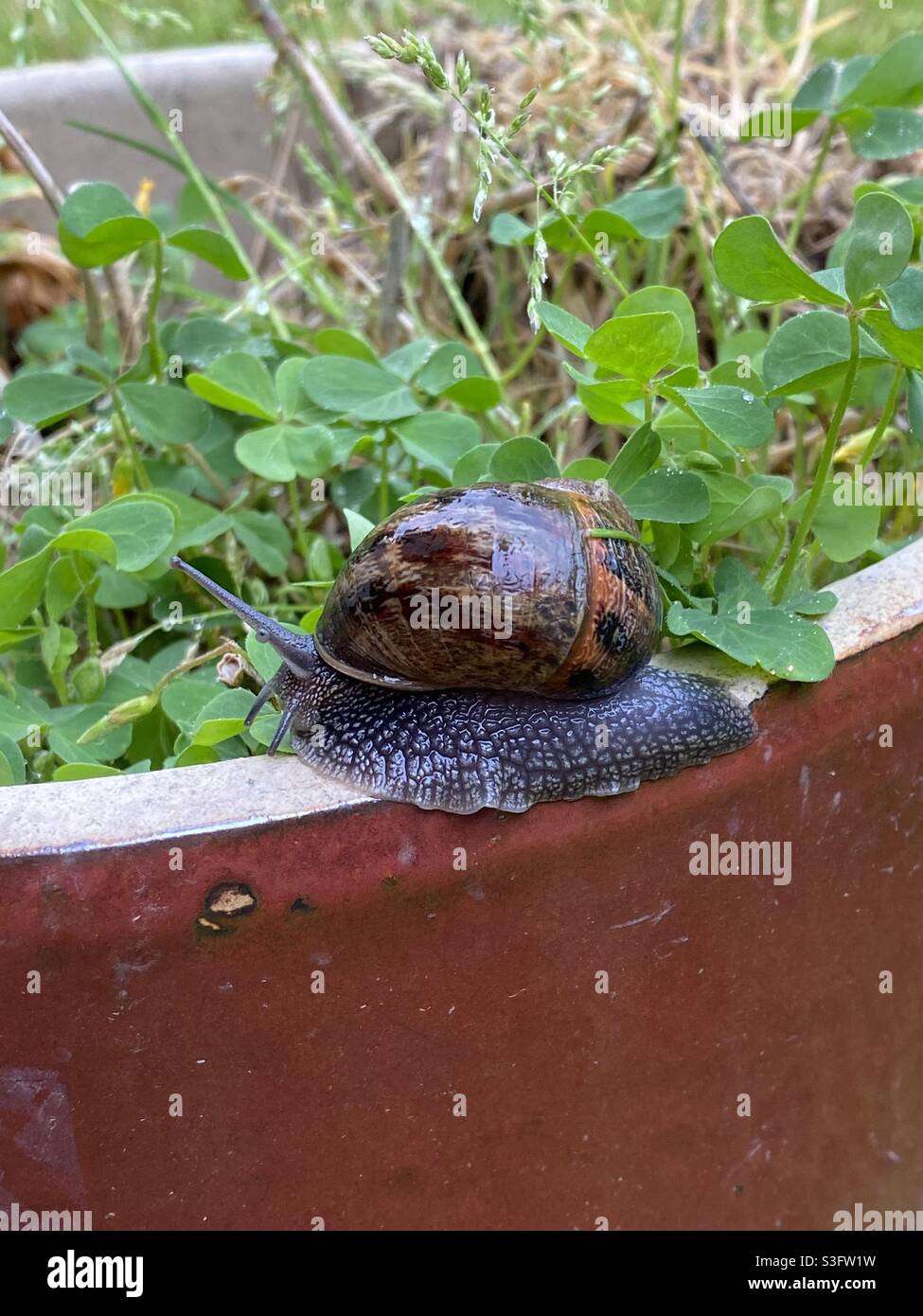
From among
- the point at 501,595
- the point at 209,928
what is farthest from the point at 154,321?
the point at 209,928

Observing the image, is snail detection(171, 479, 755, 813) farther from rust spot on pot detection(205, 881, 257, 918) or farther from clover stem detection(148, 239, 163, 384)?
clover stem detection(148, 239, 163, 384)

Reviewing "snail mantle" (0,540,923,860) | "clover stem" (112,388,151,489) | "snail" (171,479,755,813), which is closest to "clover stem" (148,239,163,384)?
"clover stem" (112,388,151,489)

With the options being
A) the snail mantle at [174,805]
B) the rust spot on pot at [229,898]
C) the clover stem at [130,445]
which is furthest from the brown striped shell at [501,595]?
the clover stem at [130,445]

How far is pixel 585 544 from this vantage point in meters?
0.94

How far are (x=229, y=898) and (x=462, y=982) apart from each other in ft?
0.61

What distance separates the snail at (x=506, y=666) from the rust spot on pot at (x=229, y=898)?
0.11 metres

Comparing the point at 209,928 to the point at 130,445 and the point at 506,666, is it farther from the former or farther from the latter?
the point at 130,445

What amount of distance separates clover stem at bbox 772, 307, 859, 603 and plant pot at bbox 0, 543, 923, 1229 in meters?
0.06

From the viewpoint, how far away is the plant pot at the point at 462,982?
85 centimetres

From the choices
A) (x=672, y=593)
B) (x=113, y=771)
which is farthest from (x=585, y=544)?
(x=113, y=771)

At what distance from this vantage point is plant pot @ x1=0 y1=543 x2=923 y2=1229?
852 mm

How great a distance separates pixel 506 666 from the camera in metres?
0.94

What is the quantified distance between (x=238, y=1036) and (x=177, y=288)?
1.17 m

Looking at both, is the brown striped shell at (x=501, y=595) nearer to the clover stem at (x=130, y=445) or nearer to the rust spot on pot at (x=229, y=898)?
the rust spot on pot at (x=229, y=898)
